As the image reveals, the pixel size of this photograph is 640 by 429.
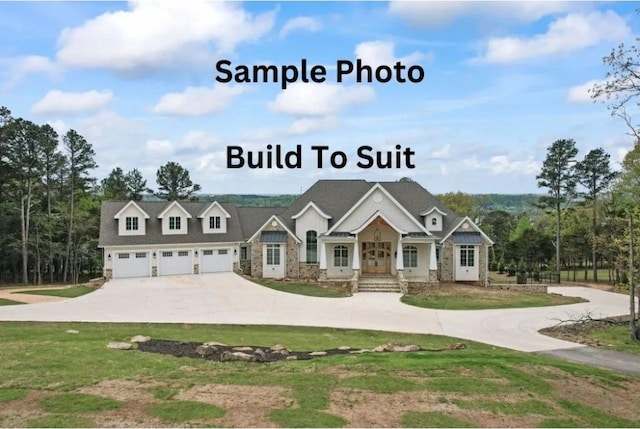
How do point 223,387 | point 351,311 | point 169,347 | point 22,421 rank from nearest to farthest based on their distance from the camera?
point 22,421 → point 223,387 → point 169,347 → point 351,311

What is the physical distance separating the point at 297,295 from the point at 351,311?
16.1 ft

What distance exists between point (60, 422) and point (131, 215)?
2611cm

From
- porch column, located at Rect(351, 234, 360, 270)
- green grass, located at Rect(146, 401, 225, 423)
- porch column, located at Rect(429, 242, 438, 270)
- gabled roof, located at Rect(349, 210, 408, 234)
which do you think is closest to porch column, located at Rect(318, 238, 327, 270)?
porch column, located at Rect(351, 234, 360, 270)

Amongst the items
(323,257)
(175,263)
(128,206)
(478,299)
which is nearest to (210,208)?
(175,263)

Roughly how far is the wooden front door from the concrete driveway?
4.93m

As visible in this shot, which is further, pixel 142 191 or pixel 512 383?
pixel 142 191

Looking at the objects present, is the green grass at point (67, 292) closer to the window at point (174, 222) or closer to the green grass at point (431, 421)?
the window at point (174, 222)

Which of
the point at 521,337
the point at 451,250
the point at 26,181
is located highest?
the point at 26,181

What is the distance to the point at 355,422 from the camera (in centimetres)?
886

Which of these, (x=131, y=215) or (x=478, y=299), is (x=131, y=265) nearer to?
(x=131, y=215)

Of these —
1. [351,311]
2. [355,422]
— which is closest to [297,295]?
[351,311]

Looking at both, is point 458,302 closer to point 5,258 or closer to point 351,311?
point 351,311

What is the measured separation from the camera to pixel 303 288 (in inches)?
1177

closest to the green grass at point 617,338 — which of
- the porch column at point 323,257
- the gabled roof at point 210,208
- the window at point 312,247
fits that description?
the porch column at point 323,257
